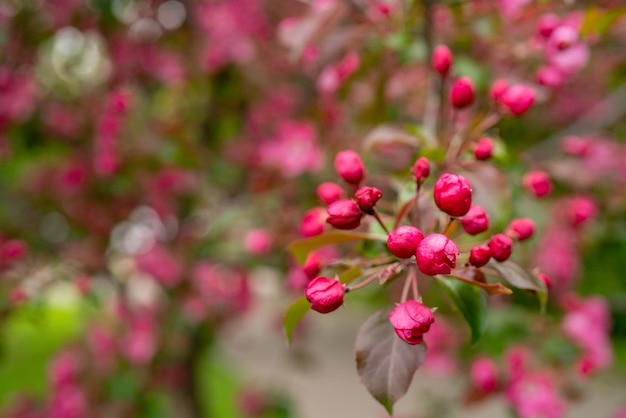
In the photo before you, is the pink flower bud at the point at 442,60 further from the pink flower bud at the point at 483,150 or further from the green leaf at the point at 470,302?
the green leaf at the point at 470,302

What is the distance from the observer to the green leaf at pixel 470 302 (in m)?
0.83

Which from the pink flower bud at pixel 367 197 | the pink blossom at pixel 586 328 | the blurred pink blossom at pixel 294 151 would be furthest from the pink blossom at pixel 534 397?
the blurred pink blossom at pixel 294 151

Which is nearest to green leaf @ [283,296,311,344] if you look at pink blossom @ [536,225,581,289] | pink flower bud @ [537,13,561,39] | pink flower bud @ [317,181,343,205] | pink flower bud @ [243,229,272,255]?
pink flower bud @ [317,181,343,205]

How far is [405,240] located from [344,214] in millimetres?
109

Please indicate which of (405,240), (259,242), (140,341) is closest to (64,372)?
(140,341)

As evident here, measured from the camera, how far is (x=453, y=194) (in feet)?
2.24

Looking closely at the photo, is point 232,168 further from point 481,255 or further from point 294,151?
point 481,255

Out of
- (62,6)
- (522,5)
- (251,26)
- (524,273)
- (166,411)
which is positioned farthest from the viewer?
(166,411)

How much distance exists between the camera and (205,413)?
115 inches

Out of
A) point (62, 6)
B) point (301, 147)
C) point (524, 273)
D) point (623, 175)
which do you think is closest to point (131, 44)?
point (62, 6)

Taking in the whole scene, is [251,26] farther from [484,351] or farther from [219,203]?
[484,351]

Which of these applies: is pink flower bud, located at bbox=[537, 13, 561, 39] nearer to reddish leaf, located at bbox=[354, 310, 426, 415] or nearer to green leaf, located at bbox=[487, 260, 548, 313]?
green leaf, located at bbox=[487, 260, 548, 313]

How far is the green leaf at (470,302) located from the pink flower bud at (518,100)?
0.97 ft

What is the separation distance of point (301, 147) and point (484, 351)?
857 mm
